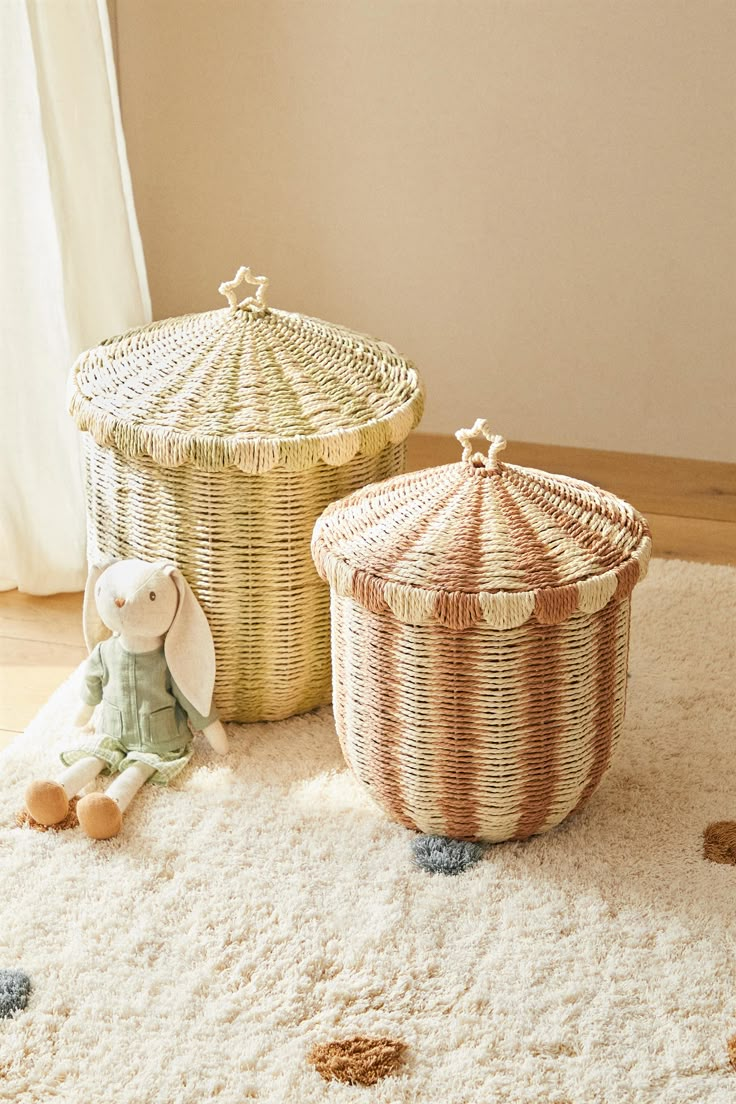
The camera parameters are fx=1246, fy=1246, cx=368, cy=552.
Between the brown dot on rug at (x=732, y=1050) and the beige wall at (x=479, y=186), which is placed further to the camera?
the beige wall at (x=479, y=186)

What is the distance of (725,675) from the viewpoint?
6.51 feet

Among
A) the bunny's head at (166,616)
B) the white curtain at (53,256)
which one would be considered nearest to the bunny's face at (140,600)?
the bunny's head at (166,616)

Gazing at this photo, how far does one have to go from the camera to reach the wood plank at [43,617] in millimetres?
2100

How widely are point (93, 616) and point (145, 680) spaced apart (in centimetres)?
15

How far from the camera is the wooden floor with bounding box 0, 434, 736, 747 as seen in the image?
197cm

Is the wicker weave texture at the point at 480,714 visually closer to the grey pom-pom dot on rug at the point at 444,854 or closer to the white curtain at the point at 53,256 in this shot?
the grey pom-pom dot on rug at the point at 444,854

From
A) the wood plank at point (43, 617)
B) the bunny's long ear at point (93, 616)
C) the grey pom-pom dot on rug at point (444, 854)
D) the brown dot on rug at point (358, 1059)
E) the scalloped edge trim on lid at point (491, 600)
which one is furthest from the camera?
the wood plank at point (43, 617)

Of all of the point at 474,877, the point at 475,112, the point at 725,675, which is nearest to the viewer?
the point at 474,877

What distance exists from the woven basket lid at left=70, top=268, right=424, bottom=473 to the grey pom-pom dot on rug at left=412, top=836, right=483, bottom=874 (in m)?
0.52

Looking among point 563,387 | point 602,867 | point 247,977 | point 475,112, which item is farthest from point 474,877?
point 475,112

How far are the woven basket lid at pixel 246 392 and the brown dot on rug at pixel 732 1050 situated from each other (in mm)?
847

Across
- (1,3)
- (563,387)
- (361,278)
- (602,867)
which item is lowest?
(602,867)

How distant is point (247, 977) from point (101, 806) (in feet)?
1.04

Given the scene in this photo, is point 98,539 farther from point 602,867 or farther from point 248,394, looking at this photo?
point 602,867
